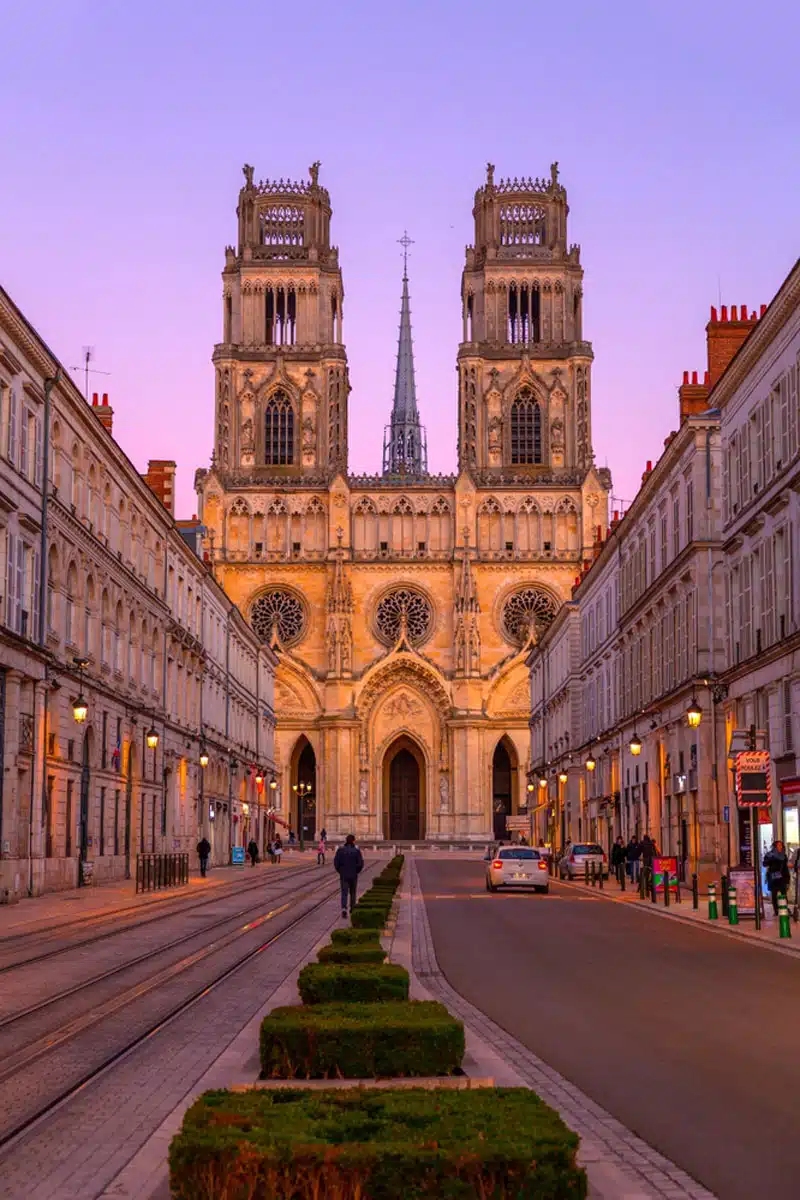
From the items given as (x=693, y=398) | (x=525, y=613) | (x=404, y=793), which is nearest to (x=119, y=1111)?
(x=693, y=398)

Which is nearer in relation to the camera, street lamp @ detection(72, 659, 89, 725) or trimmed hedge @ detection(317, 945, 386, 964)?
trimmed hedge @ detection(317, 945, 386, 964)

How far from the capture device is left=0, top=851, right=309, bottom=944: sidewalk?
30.2m

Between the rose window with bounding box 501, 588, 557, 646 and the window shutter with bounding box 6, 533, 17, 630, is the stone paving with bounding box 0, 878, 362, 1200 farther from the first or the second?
the rose window with bounding box 501, 588, 557, 646

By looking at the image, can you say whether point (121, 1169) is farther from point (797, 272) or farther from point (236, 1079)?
point (797, 272)

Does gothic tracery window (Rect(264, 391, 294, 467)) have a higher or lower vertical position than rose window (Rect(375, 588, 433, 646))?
higher

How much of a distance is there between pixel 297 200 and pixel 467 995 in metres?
109

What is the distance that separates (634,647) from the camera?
58.9 metres

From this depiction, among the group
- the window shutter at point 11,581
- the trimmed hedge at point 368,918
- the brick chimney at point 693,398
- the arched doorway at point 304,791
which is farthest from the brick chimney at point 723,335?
the arched doorway at point 304,791

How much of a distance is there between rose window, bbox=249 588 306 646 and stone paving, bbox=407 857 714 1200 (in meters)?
96.0

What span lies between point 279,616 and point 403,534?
10459 mm

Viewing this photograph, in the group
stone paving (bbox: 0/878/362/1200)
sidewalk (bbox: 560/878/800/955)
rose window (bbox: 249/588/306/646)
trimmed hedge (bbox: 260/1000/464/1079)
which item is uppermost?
rose window (bbox: 249/588/306/646)

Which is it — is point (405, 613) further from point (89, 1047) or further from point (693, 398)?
point (89, 1047)

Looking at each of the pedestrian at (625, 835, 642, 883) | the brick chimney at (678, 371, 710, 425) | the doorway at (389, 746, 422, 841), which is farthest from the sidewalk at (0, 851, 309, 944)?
the doorway at (389, 746, 422, 841)

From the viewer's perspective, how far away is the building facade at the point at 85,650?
126 ft
